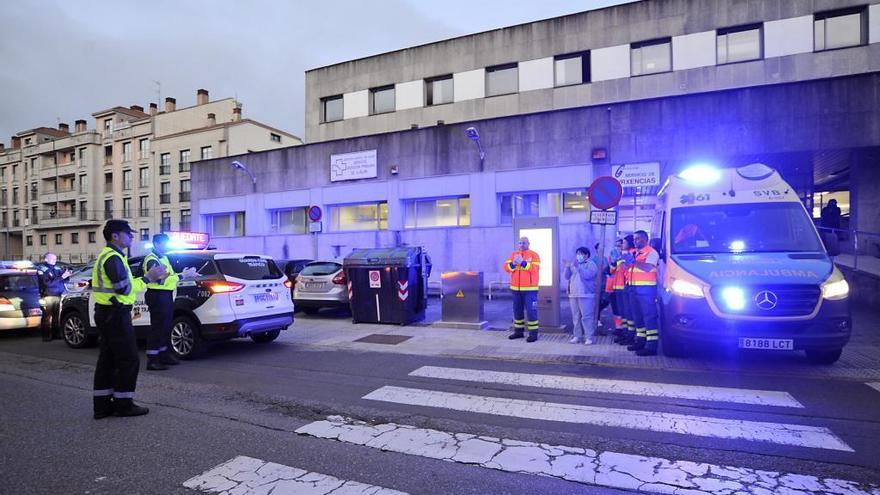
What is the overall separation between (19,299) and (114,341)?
7741mm

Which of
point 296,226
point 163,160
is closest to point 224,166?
point 296,226

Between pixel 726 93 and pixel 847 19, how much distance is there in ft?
29.4

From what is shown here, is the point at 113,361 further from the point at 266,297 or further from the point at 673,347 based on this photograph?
the point at 673,347

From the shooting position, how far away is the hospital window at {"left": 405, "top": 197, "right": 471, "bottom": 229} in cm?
1786

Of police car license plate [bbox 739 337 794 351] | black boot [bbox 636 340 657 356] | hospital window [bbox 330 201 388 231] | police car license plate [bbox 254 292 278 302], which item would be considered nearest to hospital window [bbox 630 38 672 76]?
hospital window [bbox 330 201 388 231]

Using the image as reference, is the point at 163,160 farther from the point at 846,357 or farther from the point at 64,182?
the point at 846,357

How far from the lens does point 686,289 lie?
21.5 ft

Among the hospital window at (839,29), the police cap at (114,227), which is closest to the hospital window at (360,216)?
the police cap at (114,227)

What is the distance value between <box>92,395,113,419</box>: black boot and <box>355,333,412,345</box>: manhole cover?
4.69 m

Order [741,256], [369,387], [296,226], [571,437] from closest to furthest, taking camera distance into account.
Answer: [571,437]
[369,387]
[741,256]
[296,226]

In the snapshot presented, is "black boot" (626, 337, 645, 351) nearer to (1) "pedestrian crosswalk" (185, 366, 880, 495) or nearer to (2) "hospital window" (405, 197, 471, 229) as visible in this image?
(1) "pedestrian crosswalk" (185, 366, 880, 495)

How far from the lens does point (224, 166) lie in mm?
23469

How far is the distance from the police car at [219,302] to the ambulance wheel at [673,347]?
6.10 metres

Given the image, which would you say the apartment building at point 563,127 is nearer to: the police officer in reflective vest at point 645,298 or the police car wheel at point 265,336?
the police officer in reflective vest at point 645,298
